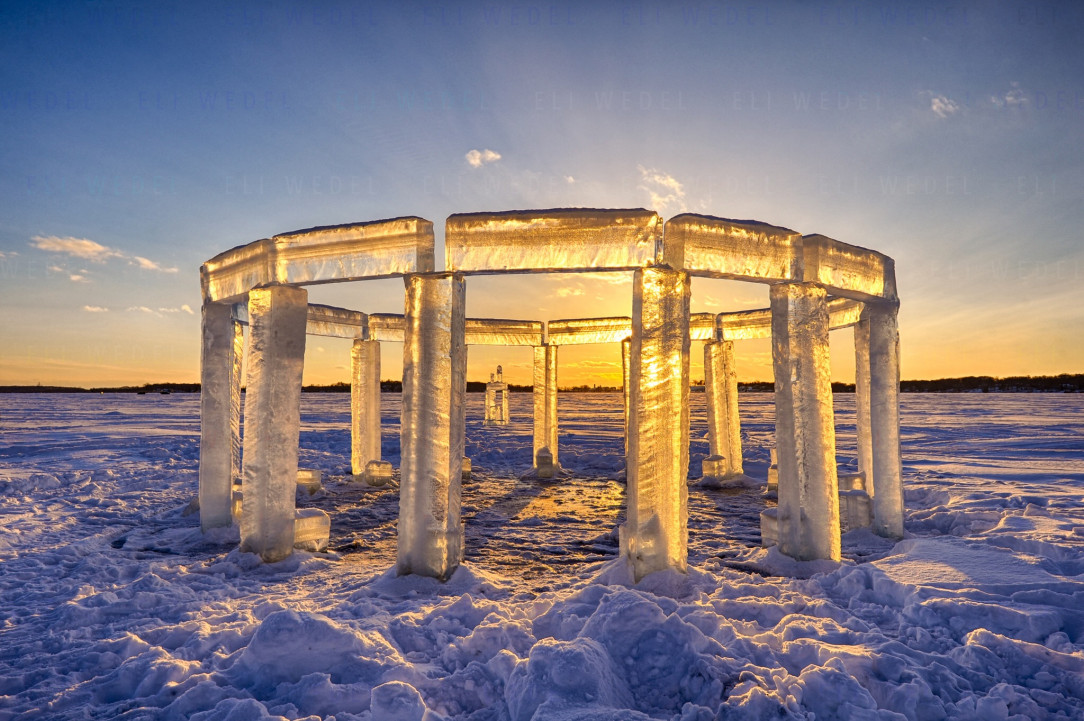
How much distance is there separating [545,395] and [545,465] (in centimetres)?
235

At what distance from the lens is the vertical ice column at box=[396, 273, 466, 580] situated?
22.0ft

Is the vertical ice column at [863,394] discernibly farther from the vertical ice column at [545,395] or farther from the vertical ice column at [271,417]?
the vertical ice column at [545,395]

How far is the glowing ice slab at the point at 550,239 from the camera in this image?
21.5 feet

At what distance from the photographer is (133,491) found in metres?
13.6

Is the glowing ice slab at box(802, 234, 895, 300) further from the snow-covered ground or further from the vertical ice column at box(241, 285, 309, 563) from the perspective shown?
the vertical ice column at box(241, 285, 309, 563)

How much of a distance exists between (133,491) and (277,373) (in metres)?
9.34

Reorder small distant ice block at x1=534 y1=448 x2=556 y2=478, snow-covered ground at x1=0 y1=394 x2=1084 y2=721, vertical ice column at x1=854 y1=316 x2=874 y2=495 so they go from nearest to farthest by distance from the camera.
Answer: snow-covered ground at x1=0 y1=394 x2=1084 y2=721, vertical ice column at x1=854 y1=316 x2=874 y2=495, small distant ice block at x1=534 y1=448 x2=556 y2=478

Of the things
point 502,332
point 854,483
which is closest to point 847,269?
point 854,483

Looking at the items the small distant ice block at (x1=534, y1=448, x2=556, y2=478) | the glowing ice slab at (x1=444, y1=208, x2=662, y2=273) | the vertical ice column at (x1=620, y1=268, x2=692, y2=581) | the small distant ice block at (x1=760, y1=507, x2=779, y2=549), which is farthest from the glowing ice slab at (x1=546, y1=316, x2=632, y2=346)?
the vertical ice column at (x1=620, y1=268, x2=692, y2=581)

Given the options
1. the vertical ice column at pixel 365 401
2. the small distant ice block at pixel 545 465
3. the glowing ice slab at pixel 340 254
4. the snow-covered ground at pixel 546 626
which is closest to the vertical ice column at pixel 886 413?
the snow-covered ground at pixel 546 626

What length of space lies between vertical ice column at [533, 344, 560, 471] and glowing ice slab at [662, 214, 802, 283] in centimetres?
1092

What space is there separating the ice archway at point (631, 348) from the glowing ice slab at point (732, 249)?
0.02 meters

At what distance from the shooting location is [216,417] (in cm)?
937

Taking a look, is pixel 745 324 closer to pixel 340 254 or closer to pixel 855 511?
pixel 855 511
